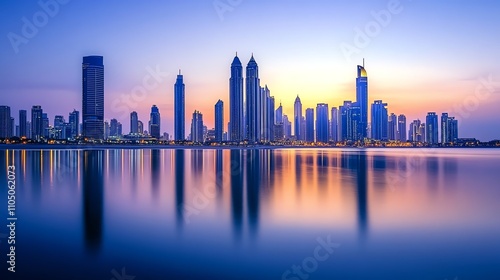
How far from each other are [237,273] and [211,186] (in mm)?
19145

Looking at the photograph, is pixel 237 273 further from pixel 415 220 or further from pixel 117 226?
pixel 415 220

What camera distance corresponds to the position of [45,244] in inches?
463

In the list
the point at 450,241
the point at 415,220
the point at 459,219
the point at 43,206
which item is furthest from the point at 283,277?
the point at 43,206
